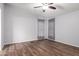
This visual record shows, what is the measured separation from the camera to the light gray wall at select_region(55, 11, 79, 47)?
300 centimetres

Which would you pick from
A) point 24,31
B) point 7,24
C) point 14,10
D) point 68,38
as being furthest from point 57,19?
point 7,24

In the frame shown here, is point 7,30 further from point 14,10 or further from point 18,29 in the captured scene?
point 14,10

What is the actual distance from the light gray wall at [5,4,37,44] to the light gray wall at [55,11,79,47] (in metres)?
1.15

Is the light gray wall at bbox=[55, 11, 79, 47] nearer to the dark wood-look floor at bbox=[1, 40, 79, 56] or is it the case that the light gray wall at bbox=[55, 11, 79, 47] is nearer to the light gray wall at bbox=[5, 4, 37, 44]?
the dark wood-look floor at bbox=[1, 40, 79, 56]

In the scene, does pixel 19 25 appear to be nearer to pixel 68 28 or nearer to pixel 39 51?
pixel 39 51

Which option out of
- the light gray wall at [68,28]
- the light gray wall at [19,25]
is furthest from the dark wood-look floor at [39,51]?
the light gray wall at [19,25]

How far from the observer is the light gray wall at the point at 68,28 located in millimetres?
Result: 3005

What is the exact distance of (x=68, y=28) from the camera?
130 inches

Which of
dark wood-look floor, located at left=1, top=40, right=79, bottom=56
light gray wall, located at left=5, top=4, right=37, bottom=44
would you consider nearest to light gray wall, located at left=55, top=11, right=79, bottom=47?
dark wood-look floor, located at left=1, top=40, right=79, bottom=56

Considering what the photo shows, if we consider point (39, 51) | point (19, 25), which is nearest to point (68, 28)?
point (39, 51)

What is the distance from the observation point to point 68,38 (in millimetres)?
3312

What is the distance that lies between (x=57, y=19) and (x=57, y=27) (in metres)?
0.37

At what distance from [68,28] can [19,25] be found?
91.6 inches

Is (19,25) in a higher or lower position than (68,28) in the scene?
higher
